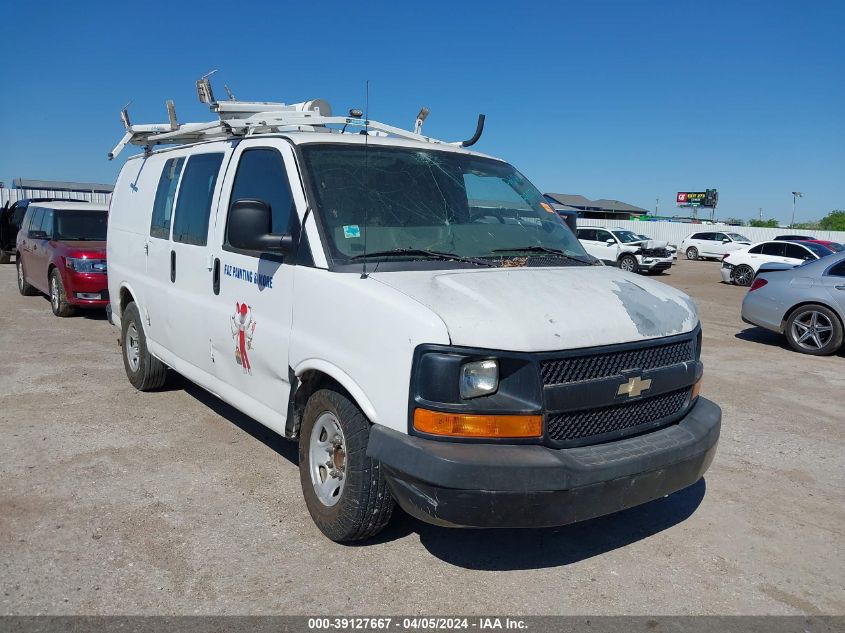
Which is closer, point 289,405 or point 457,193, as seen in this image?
point 289,405

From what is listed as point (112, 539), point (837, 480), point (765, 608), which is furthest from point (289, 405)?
point (837, 480)

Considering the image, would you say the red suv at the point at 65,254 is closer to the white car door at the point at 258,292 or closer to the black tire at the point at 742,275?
the white car door at the point at 258,292

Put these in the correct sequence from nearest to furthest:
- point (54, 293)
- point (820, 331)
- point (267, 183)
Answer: point (267, 183) → point (820, 331) → point (54, 293)

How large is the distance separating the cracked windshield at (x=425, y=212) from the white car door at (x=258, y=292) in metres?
0.23

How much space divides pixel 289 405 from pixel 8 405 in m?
3.50

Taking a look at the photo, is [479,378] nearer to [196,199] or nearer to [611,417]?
[611,417]

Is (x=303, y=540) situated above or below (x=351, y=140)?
below

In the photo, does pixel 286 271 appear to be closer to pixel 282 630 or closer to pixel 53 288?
pixel 282 630

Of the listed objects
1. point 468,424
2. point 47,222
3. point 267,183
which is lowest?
point 468,424

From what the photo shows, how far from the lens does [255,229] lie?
150 inches

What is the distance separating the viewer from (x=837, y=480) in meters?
5.12

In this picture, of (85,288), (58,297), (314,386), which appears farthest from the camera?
(58,297)

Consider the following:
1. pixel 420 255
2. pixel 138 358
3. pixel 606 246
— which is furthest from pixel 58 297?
pixel 606 246

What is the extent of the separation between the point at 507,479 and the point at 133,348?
4.79m
